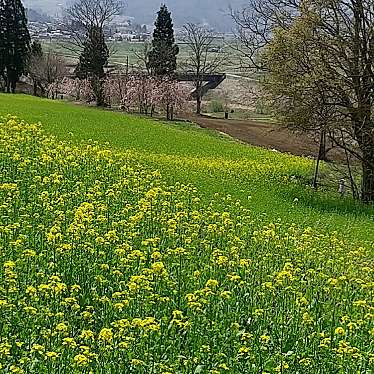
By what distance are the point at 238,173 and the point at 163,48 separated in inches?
1792

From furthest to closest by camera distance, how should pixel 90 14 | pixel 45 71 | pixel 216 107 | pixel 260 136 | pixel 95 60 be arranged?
pixel 45 71, pixel 216 107, pixel 90 14, pixel 95 60, pixel 260 136

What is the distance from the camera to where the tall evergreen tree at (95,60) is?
6869 centimetres

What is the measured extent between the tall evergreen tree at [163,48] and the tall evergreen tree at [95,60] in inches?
214

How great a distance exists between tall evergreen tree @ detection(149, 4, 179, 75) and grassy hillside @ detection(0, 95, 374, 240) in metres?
30.0

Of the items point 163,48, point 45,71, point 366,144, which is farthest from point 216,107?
point 366,144

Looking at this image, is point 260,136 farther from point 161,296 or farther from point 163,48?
point 161,296

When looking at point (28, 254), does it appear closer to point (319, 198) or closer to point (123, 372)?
point (123, 372)

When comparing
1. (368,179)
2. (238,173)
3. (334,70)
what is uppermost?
(334,70)

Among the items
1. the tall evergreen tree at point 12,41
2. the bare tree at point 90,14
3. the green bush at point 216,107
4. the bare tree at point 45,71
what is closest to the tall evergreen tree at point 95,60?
the bare tree at point 90,14

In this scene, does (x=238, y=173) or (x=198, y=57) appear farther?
(x=198, y=57)

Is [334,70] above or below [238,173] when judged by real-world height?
above

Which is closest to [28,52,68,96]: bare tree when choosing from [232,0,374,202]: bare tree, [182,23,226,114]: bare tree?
[182,23,226,114]: bare tree

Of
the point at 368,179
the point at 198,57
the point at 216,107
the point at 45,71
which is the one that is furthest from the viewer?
the point at 45,71

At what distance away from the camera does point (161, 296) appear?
24.2ft
